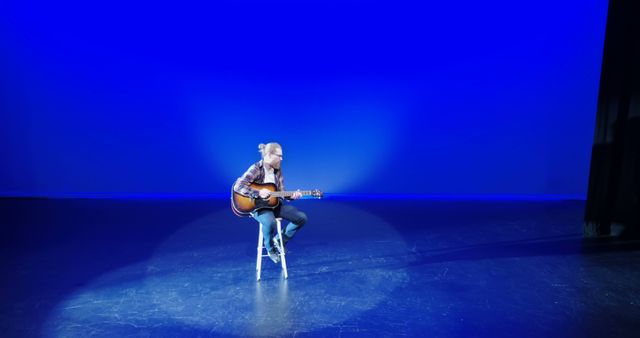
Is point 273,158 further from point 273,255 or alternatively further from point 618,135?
point 618,135

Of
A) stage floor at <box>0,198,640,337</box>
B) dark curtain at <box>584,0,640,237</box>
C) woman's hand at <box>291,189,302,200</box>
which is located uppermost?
dark curtain at <box>584,0,640,237</box>

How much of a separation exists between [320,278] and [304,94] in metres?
3.87

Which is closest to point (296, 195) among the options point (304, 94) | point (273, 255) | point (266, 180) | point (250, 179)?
point (266, 180)

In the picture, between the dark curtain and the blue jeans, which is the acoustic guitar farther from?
the dark curtain

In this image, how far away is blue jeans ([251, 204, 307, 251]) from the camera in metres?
3.41

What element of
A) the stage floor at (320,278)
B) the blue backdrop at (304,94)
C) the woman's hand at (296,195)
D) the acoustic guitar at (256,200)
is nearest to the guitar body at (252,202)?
the acoustic guitar at (256,200)

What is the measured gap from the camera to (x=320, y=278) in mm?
3527

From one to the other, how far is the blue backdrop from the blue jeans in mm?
3274

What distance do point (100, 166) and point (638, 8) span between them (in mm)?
7580

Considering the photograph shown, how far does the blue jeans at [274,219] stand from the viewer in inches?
134

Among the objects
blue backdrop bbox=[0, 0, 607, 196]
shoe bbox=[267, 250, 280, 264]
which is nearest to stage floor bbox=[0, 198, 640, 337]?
shoe bbox=[267, 250, 280, 264]

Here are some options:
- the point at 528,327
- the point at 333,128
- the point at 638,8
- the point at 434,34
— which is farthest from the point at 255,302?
the point at 434,34

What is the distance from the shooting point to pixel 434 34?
21.6 feet

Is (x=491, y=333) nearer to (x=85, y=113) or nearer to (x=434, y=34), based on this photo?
(x=434, y=34)
